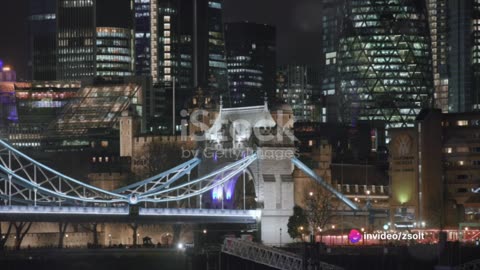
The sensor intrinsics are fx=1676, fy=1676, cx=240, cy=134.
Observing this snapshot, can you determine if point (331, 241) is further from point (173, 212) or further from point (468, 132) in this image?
point (468, 132)

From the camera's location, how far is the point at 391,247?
105 meters

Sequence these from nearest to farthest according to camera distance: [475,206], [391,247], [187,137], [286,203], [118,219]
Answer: [391,247], [118,219], [286,203], [475,206], [187,137]

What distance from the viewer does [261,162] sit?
125 meters

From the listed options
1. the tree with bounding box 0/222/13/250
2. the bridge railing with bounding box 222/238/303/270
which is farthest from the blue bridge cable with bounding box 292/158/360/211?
the bridge railing with bounding box 222/238/303/270

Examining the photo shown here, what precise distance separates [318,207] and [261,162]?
239 inches

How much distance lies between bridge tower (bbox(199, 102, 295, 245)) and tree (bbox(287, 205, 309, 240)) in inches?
27.7

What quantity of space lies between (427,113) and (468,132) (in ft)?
12.6

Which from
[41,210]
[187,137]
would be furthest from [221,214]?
[187,137]

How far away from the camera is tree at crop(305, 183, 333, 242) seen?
409 feet

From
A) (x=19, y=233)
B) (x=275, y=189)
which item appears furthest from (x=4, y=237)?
(x=275, y=189)

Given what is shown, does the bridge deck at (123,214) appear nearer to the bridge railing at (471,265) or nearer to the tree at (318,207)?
the tree at (318,207)

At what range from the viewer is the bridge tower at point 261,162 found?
123438mm

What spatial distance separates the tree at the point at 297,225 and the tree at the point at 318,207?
129 cm

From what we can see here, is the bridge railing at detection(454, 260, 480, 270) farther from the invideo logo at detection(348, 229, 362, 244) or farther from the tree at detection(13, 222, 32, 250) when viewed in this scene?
the tree at detection(13, 222, 32, 250)
